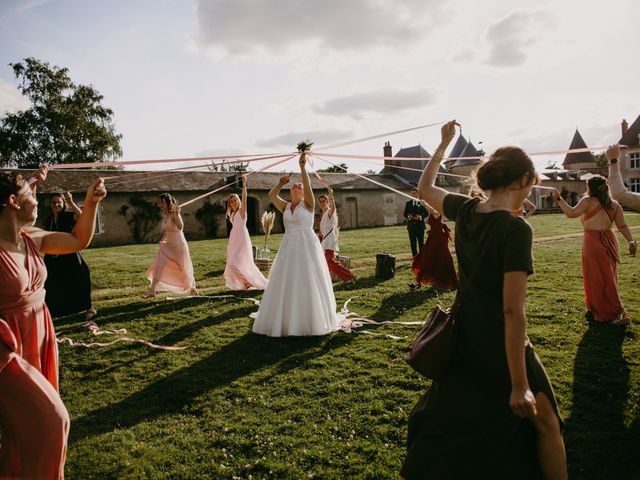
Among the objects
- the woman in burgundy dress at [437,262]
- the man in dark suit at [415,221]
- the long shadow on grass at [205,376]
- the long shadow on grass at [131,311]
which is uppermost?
the man in dark suit at [415,221]

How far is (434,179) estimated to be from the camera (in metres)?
2.97

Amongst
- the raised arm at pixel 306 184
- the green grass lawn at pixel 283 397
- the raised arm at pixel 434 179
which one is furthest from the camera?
the raised arm at pixel 306 184

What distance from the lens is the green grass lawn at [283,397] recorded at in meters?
3.67

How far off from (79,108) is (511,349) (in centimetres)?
4126

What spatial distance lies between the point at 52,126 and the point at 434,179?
39800 millimetres

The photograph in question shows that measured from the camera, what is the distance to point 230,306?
912 cm

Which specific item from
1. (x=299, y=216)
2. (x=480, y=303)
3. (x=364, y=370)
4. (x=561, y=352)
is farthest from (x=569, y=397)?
(x=299, y=216)

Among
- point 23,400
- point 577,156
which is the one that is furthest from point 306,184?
point 577,156

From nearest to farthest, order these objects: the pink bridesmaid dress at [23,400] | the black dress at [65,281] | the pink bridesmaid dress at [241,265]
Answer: the pink bridesmaid dress at [23,400]
the black dress at [65,281]
the pink bridesmaid dress at [241,265]

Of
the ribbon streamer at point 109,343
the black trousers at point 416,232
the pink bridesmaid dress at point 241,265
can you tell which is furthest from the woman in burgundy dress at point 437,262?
the ribbon streamer at point 109,343

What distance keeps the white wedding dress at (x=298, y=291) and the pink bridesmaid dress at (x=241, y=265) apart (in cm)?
396

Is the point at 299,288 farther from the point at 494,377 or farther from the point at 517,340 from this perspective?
the point at 517,340

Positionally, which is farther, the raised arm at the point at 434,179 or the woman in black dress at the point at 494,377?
the raised arm at the point at 434,179

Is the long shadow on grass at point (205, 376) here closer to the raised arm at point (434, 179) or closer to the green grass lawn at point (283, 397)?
the green grass lawn at point (283, 397)
